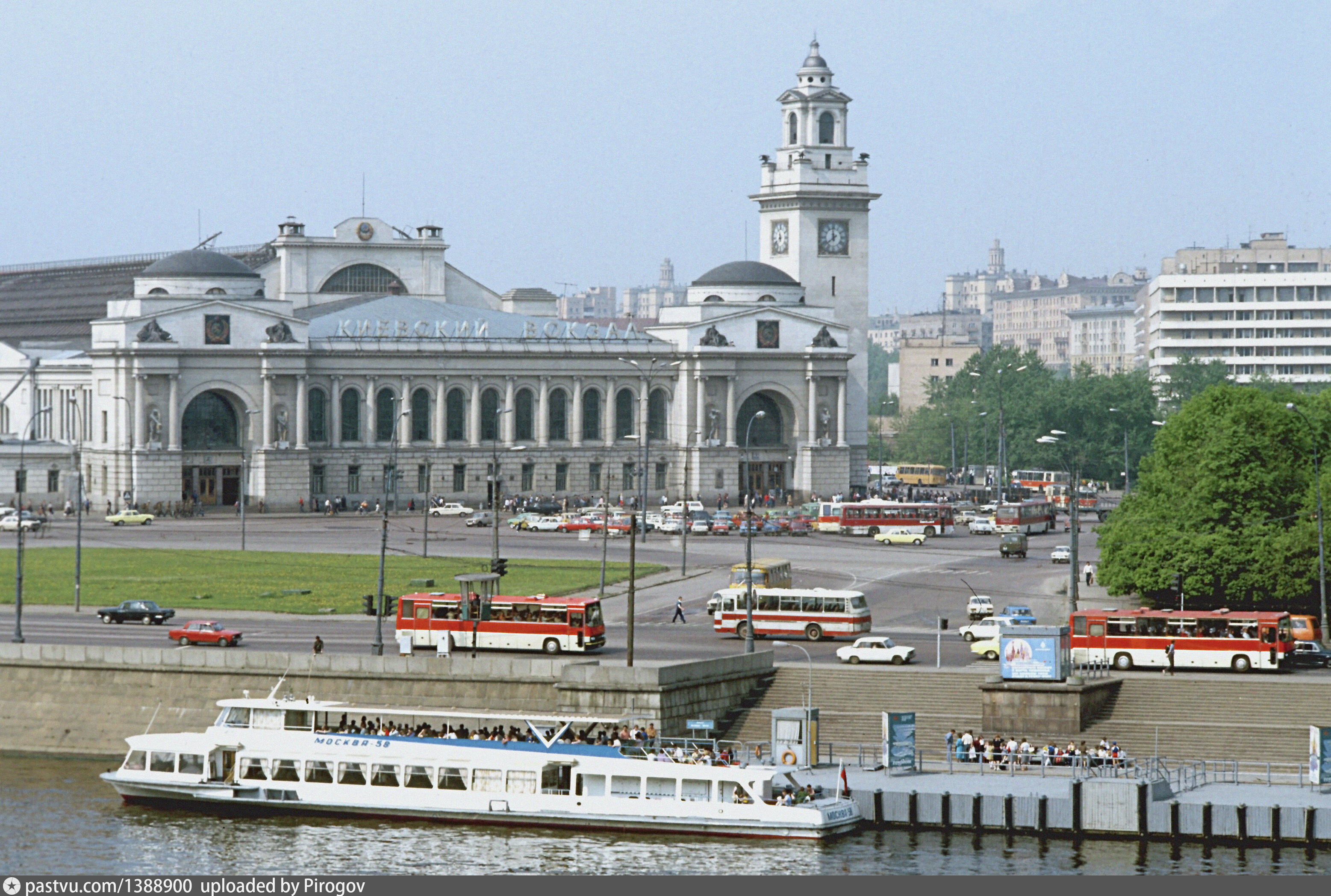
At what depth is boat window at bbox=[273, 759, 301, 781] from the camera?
6216 centimetres

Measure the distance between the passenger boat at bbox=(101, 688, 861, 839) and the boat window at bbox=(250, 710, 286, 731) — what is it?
0.03 meters

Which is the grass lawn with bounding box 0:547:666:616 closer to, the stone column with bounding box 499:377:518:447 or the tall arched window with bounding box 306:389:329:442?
the tall arched window with bounding box 306:389:329:442

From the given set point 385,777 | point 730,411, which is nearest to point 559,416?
point 730,411

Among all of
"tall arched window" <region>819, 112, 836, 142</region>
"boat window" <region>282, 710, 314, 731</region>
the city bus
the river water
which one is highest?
"tall arched window" <region>819, 112, 836, 142</region>

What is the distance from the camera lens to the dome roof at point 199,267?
494 feet

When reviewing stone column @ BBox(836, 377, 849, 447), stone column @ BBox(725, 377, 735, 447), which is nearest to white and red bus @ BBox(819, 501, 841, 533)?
stone column @ BBox(725, 377, 735, 447)

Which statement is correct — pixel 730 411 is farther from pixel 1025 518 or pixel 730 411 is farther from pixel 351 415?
pixel 1025 518

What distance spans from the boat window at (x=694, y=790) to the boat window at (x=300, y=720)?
1115 cm

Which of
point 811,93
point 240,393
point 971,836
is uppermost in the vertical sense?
point 811,93

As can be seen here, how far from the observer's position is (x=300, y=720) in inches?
2488

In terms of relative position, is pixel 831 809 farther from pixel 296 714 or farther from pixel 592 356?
pixel 592 356

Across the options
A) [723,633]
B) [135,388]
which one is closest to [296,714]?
[723,633]

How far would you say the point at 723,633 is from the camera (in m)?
80.4

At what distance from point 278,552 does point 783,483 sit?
59982 millimetres
